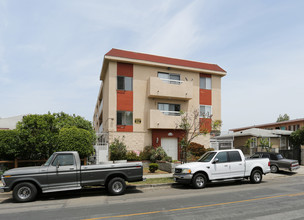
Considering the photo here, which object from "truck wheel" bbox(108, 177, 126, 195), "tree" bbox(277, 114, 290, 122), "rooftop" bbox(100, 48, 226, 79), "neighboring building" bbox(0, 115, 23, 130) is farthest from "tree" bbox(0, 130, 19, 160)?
"tree" bbox(277, 114, 290, 122)

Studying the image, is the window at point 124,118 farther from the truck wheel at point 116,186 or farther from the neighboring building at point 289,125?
the neighboring building at point 289,125

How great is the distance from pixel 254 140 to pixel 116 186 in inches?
945

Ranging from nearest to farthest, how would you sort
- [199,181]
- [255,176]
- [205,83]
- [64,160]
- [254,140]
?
[64,160], [199,181], [255,176], [205,83], [254,140]

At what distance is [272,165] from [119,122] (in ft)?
43.2

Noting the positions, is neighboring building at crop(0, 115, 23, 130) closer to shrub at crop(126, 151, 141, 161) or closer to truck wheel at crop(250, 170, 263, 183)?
shrub at crop(126, 151, 141, 161)

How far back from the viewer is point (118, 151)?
2078 cm

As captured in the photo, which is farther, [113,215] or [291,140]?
[291,140]

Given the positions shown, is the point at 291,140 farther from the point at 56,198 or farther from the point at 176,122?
the point at 56,198

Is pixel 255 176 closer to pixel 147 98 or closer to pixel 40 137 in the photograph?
pixel 40 137

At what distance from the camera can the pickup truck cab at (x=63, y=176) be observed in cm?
977

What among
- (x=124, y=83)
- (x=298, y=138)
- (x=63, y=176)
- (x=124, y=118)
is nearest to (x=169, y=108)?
(x=124, y=118)

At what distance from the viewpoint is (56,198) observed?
1052 cm

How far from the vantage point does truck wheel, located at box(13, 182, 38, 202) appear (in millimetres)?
9711

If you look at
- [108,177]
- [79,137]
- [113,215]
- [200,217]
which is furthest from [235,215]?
[79,137]
